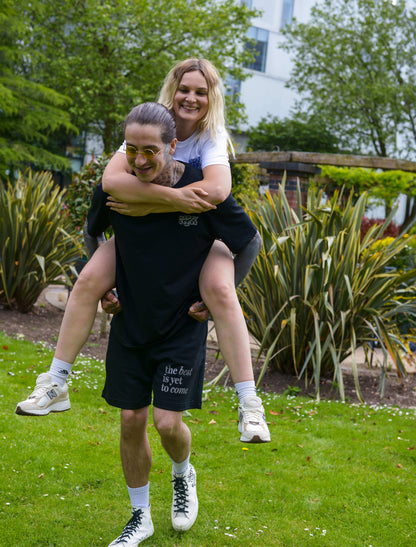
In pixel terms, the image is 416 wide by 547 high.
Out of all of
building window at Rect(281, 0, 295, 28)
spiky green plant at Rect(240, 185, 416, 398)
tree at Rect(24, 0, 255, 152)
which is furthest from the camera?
building window at Rect(281, 0, 295, 28)

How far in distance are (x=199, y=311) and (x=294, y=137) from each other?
2458 centimetres

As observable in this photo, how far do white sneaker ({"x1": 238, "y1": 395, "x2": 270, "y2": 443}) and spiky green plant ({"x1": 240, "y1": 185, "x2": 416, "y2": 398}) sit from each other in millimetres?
3049

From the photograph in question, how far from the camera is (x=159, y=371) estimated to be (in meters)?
2.80

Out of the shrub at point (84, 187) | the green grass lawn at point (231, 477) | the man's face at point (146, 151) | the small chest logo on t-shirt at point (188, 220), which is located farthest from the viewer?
the shrub at point (84, 187)

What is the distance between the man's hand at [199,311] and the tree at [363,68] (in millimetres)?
22140

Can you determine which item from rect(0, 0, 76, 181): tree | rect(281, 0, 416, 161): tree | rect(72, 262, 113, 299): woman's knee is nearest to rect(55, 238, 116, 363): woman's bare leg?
rect(72, 262, 113, 299): woman's knee

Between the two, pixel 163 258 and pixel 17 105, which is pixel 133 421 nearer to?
pixel 163 258

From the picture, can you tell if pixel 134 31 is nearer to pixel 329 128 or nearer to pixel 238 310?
pixel 329 128

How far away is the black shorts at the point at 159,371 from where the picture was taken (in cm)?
277

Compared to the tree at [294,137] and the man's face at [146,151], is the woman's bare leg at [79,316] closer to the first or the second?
the man's face at [146,151]

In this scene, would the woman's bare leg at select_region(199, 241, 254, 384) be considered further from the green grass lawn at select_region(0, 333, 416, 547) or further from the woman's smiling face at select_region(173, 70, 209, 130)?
the green grass lawn at select_region(0, 333, 416, 547)

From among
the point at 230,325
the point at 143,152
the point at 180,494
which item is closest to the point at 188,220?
the point at 143,152

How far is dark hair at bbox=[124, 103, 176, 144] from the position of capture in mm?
2549

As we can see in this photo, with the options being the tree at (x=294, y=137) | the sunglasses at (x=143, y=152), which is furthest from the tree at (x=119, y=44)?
the sunglasses at (x=143, y=152)
